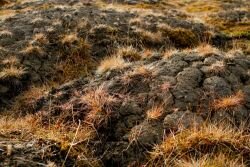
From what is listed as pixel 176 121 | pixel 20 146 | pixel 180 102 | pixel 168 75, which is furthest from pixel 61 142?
pixel 168 75

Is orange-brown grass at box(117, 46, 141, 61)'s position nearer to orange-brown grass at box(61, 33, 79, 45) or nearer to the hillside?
the hillside

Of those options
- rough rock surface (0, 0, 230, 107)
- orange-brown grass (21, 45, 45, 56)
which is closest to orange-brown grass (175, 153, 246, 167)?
rough rock surface (0, 0, 230, 107)

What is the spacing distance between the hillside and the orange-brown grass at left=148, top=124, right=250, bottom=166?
0.02m

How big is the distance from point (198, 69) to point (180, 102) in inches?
85.9

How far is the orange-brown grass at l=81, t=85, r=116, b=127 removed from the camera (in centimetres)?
907

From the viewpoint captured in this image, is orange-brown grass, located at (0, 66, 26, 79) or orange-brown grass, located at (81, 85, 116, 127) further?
orange-brown grass, located at (0, 66, 26, 79)

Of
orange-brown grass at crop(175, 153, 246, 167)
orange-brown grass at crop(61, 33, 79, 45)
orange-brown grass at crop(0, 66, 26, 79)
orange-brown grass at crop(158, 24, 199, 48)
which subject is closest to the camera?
orange-brown grass at crop(175, 153, 246, 167)

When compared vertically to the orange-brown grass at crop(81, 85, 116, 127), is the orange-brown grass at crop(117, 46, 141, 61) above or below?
below

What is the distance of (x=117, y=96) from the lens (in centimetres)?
1023

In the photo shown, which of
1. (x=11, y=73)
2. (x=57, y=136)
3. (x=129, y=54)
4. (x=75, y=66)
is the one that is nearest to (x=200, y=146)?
(x=57, y=136)

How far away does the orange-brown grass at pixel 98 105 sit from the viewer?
9070 mm

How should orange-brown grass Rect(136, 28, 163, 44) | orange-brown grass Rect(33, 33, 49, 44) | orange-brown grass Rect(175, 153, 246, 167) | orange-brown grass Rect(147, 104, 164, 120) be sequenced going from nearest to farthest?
1. orange-brown grass Rect(175, 153, 246, 167)
2. orange-brown grass Rect(147, 104, 164, 120)
3. orange-brown grass Rect(33, 33, 49, 44)
4. orange-brown grass Rect(136, 28, 163, 44)

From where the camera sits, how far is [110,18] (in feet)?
73.6

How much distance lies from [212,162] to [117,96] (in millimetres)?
4207
